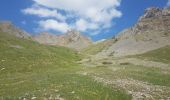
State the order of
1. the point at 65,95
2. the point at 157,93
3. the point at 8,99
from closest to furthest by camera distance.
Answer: the point at 8,99 → the point at 65,95 → the point at 157,93

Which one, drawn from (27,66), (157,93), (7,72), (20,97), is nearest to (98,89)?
(157,93)

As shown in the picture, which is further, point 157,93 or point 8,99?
point 157,93

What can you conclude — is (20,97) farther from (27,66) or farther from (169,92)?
(27,66)

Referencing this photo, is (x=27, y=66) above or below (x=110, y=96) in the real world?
above

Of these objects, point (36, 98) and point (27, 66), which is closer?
point (36, 98)

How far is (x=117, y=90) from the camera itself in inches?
1486

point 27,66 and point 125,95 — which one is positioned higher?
point 27,66

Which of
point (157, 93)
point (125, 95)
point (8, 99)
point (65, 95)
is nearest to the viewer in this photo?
point (8, 99)

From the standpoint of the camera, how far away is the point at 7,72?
75312mm

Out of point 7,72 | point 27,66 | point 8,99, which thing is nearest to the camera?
point 8,99

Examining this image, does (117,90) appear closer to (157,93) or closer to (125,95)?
(125,95)

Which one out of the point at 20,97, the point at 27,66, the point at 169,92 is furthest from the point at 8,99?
the point at 27,66

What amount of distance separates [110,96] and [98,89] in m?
3.60

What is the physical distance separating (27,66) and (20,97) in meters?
57.3
